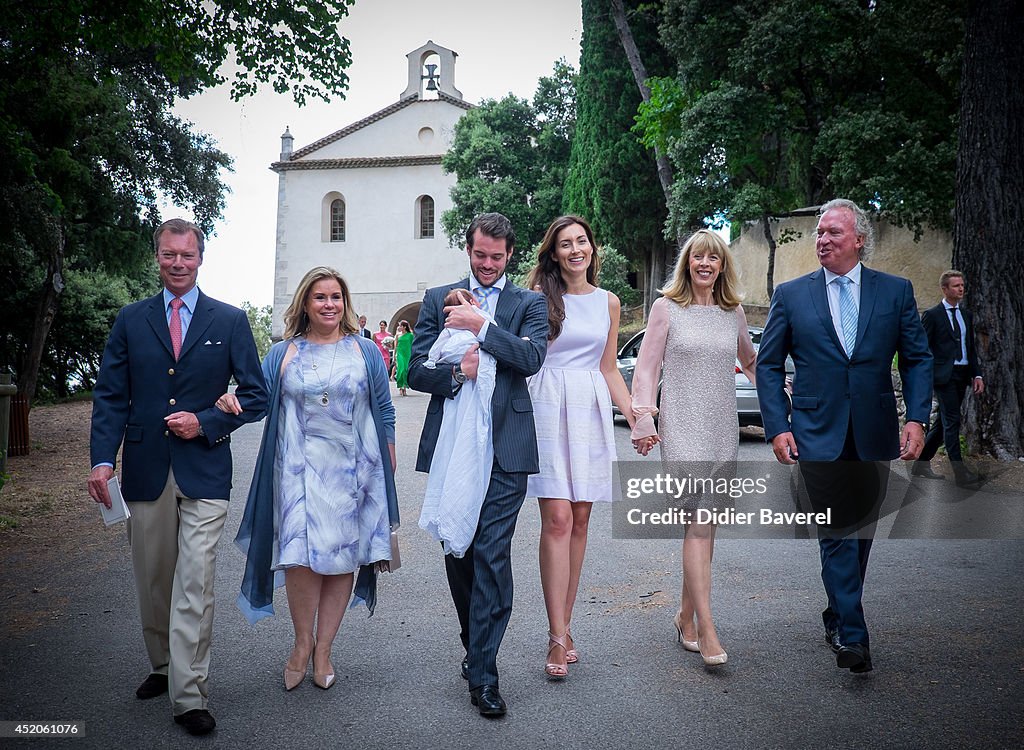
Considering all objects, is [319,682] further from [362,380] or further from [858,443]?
[858,443]

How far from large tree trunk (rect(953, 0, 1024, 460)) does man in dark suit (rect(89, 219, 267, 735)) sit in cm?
907

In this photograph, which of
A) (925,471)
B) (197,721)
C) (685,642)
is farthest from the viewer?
(925,471)

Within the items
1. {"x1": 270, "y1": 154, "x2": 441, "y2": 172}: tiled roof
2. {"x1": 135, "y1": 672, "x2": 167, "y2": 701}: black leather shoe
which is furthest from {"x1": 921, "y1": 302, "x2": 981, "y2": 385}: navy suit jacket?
{"x1": 270, "y1": 154, "x2": 441, "y2": 172}: tiled roof

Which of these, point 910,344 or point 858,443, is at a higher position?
point 910,344

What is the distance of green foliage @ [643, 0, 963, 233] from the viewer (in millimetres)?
17375

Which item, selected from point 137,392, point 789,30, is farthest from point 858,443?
point 789,30

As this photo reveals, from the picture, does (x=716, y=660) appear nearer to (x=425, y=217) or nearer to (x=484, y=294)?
(x=484, y=294)

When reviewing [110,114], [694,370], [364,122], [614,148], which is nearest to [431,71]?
[364,122]

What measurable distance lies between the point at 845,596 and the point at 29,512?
779 cm

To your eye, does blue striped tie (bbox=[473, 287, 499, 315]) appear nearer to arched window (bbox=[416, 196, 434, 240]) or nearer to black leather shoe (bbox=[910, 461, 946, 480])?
black leather shoe (bbox=[910, 461, 946, 480])

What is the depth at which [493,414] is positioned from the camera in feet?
14.1

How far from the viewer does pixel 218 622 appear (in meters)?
5.41

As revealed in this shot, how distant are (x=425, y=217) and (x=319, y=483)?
1796 inches

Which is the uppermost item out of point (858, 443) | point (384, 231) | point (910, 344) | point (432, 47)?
point (432, 47)
